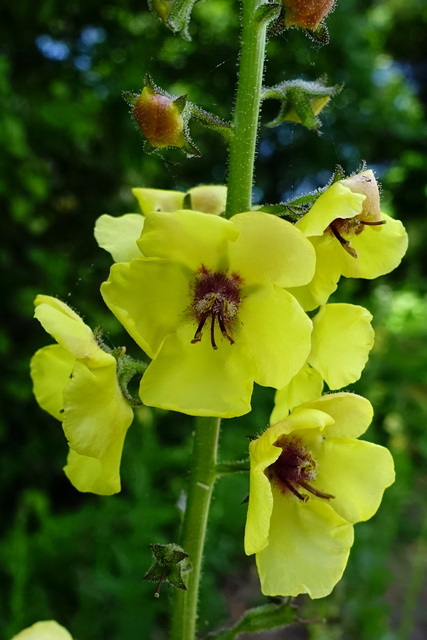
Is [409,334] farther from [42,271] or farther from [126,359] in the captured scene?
[126,359]

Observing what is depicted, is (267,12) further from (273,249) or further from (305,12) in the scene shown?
(273,249)

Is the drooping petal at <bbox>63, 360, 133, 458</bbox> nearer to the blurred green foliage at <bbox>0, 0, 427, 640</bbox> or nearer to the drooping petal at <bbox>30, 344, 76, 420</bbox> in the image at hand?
the drooping petal at <bbox>30, 344, 76, 420</bbox>

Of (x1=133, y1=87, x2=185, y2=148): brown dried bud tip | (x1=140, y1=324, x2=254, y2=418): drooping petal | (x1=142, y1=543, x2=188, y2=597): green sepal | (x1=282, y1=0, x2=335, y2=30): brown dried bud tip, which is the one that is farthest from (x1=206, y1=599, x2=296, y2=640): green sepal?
(x1=282, y1=0, x2=335, y2=30): brown dried bud tip

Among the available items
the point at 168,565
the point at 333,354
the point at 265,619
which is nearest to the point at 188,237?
the point at 333,354

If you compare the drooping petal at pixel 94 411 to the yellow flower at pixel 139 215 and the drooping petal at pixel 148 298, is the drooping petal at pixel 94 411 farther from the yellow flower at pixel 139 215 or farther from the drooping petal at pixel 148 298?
the yellow flower at pixel 139 215

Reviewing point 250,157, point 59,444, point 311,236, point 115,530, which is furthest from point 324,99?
point 59,444

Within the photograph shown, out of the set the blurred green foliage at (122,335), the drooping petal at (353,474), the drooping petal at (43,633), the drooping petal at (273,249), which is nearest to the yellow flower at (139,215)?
the drooping petal at (273,249)
